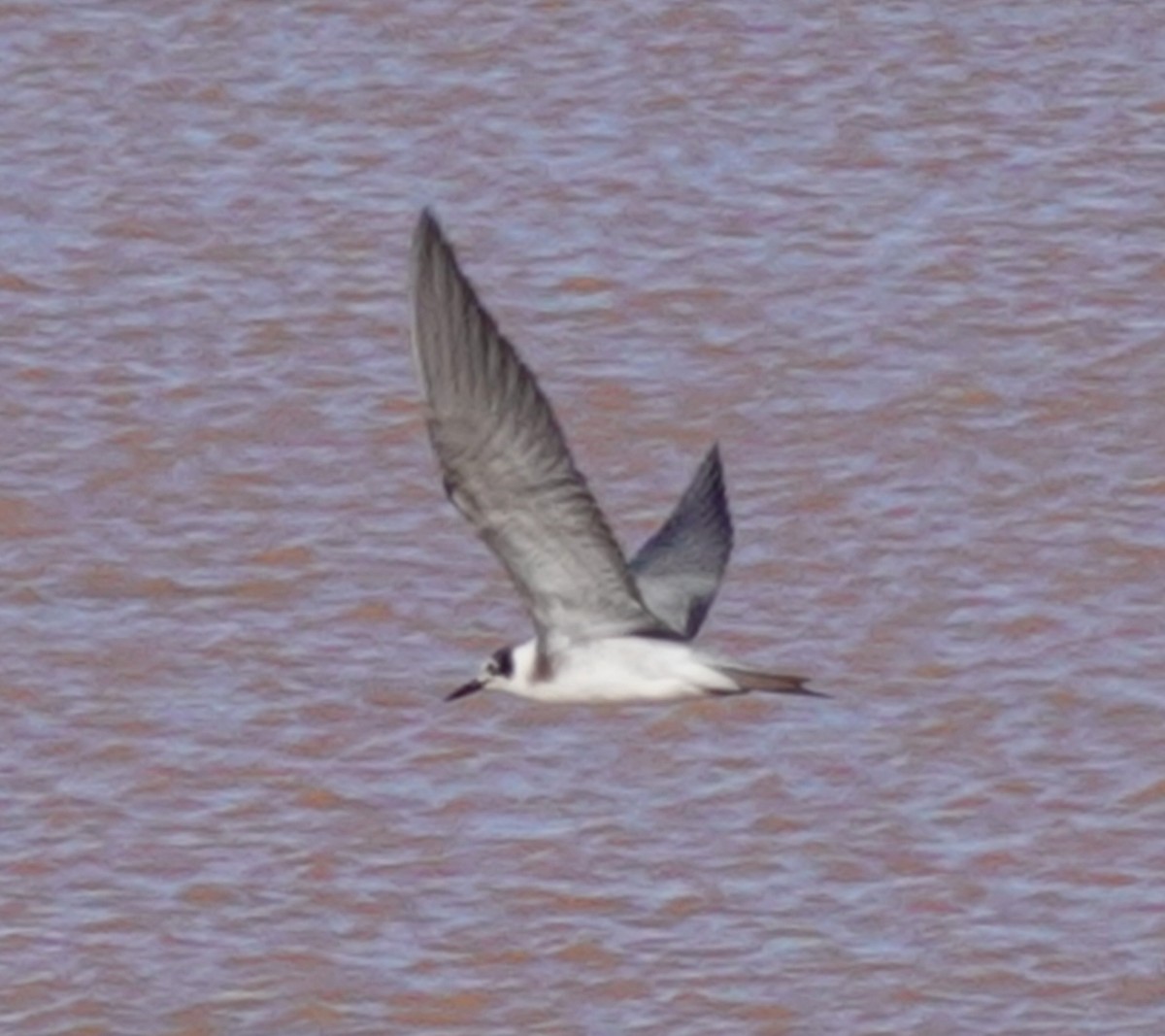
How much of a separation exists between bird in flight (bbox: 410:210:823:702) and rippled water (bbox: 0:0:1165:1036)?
4.73 ft

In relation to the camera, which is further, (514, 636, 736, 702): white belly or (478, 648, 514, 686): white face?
(478, 648, 514, 686): white face

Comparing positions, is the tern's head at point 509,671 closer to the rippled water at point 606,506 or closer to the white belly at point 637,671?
the white belly at point 637,671

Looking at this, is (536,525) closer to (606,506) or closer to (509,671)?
(509,671)

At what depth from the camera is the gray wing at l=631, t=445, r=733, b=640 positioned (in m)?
6.20

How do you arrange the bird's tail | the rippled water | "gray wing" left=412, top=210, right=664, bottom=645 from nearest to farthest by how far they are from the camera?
"gray wing" left=412, top=210, right=664, bottom=645, the bird's tail, the rippled water

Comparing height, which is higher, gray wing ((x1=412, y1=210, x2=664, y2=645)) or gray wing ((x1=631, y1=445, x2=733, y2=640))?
gray wing ((x1=412, y1=210, x2=664, y2=645))

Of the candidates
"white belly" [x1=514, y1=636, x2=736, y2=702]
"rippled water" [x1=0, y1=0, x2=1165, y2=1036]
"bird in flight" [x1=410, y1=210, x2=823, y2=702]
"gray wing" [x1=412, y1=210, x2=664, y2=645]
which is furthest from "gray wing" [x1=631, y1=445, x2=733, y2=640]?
"rippled water" [x1=0, y1=0, x2=1165, y2=1036]

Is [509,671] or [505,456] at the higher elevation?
[505,456]

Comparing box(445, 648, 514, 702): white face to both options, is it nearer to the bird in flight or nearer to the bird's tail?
the bird in flight

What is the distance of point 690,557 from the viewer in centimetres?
643

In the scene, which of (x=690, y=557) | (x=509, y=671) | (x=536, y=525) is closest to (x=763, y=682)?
(x=536, y=525)

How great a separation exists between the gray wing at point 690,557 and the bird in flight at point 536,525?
11mm

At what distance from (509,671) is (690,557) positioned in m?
0.40

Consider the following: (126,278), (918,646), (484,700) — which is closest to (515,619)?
(484,700)
